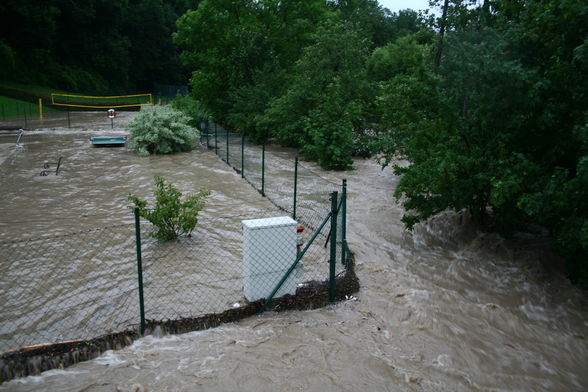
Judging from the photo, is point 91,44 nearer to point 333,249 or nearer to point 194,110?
point 194,110

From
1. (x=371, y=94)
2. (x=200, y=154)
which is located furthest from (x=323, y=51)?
(x=200, y=154)

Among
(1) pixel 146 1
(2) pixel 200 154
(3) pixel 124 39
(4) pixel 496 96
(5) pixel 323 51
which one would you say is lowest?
(2) pixel 200 154

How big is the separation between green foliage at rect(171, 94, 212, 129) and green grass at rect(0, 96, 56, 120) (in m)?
13.2

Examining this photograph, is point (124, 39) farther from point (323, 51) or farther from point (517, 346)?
point (517, 346)

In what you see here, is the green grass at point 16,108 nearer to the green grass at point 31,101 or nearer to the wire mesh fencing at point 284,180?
the green grass at point 31,101

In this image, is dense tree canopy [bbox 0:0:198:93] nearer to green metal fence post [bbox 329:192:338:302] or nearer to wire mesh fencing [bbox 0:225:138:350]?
wire mesh fencing [bbox 0:225:138:350]

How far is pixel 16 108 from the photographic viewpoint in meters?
37.1

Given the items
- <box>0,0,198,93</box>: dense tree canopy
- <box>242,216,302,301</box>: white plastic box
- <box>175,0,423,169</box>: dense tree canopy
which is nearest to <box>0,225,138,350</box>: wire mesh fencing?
<box>242,216,302,301</box>: white plastic box

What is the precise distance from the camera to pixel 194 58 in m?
27.2

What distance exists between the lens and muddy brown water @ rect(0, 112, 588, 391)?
5.02 metres

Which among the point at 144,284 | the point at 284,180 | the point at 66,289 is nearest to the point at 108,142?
the point at 284,180

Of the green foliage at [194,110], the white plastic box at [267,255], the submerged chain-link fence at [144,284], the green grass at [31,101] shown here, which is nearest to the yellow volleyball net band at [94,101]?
the green grass at [31,101]

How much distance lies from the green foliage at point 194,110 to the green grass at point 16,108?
13.2 metres

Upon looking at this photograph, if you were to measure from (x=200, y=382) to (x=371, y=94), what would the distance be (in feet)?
58.3
